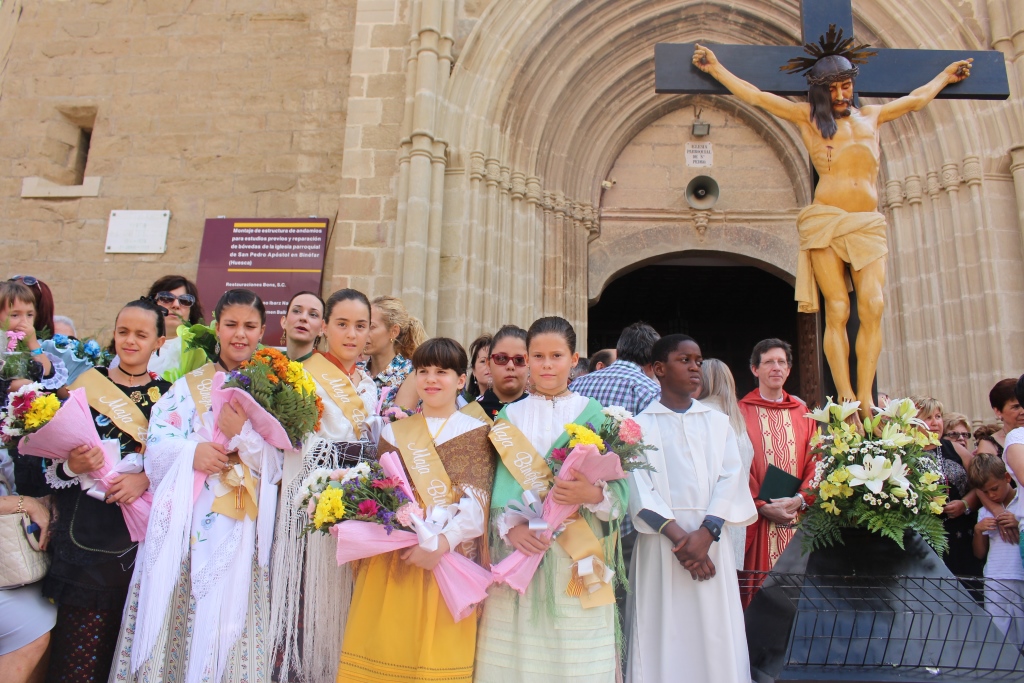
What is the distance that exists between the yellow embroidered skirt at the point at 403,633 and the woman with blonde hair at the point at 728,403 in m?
1.52

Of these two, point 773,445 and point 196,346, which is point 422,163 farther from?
point 773,445

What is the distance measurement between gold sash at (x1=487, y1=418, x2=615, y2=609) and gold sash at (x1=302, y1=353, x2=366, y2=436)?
627mm

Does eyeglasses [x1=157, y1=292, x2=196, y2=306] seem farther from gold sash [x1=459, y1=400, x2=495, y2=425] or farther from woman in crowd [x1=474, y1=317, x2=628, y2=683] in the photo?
woman in crowd [x1=474, y1=317, x2=628, y2=683]

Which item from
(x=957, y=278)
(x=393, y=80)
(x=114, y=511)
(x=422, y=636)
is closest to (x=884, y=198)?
(x=957, y=278)

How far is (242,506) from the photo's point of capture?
287 centimetres

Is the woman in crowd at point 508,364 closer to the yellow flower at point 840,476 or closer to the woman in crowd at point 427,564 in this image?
the woman in crowd at point 427,564

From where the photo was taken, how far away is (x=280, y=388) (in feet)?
9.09

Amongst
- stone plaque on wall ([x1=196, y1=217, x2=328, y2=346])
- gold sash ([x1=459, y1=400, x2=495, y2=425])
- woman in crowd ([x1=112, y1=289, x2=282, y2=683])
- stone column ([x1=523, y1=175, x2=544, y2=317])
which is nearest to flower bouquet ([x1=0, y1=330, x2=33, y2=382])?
woman in crowd ([x1=112, y1=289, x2=282, y2=683])

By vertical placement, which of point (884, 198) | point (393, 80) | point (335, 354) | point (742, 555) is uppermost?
point (393, 80)

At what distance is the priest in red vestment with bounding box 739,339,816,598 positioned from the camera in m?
3.53

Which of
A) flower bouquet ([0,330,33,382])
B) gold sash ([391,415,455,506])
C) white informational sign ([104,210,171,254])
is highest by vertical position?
white informational sign ([104,210,171,254])

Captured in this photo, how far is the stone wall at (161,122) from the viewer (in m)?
8.05

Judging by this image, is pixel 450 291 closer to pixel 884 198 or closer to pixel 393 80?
pixel 393 80

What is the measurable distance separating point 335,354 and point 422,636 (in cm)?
130
